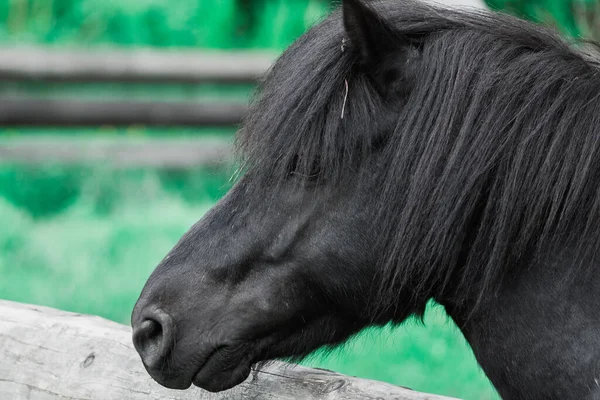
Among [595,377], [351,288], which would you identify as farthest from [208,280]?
[595,377]

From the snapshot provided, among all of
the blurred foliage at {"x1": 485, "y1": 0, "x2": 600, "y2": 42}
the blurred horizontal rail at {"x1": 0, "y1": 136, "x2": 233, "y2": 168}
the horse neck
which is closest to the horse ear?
the horse neck

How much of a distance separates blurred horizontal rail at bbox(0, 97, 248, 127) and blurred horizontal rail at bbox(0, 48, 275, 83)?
0.13 meters

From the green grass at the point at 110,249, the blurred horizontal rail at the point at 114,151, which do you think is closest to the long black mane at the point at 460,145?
the blurred horizontal rail at the point at 114,151

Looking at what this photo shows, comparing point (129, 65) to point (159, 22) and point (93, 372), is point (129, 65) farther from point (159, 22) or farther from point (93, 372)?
point (93, 372)

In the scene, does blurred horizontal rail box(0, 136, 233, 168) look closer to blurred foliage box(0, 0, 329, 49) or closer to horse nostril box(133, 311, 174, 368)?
blurred foliage box(0, 0, 329, 49)

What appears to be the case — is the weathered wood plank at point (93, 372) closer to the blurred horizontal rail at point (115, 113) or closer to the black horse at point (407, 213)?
the black horse at point (407, 213)

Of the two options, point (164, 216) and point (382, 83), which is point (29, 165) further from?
point (382, 83)

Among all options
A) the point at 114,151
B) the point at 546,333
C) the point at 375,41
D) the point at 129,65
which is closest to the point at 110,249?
the point at 114,151

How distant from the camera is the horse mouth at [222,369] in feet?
5.35

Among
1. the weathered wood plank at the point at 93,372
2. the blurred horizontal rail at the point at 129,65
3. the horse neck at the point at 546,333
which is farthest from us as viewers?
the blurred horizontal rail at the point at 129,65

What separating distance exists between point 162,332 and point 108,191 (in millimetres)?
3084

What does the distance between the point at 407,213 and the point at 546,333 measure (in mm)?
331

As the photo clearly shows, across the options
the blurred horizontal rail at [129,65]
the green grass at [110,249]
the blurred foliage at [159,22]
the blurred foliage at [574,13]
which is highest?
the blurred foliage at [574,13]

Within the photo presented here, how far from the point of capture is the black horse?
4.86ft
